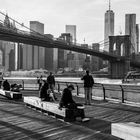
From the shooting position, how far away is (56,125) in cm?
919

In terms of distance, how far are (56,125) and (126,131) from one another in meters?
2.93

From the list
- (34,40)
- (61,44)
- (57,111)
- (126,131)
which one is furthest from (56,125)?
(61,44)

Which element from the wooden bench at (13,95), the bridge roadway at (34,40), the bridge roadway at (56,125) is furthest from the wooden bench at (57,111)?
the bridge roadway at (34,40)

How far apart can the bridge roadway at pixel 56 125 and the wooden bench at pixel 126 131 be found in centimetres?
36

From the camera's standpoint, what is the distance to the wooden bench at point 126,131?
257 inches

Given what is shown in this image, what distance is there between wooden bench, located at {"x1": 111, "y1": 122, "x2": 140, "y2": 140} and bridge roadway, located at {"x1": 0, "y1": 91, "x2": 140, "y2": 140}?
36 cm

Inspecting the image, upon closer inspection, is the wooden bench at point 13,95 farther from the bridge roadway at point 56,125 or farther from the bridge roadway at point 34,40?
the bridge roadway at point 34,40

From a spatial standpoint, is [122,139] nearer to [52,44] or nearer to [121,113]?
[121,113]

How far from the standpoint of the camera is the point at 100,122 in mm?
9742

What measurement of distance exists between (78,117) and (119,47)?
121 meters

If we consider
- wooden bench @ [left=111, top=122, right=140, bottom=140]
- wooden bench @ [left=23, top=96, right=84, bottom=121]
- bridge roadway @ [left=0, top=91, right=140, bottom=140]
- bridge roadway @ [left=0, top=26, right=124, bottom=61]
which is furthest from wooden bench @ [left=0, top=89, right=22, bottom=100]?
bridge roadway @ [left=0, top=26, right=124, bottom=61]

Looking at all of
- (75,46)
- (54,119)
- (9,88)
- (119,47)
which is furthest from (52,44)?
(119,47)

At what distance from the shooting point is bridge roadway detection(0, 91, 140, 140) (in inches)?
307

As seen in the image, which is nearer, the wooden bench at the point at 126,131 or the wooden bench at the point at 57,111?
the wooden bench at the point at 126,131
